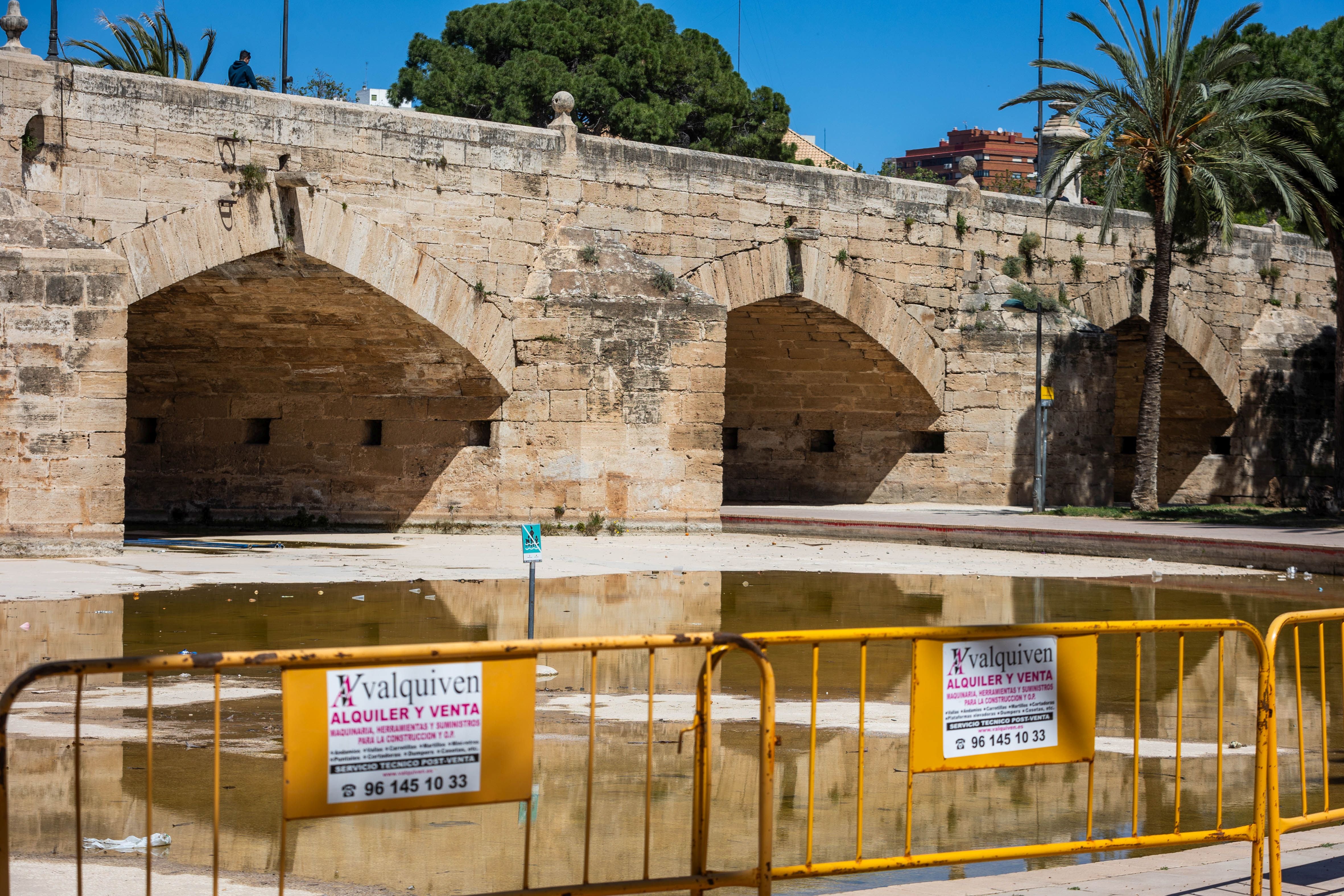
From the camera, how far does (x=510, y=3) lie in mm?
39750

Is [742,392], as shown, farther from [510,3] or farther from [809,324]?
[510,3]

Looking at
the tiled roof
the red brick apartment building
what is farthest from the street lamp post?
the red brick apartment building

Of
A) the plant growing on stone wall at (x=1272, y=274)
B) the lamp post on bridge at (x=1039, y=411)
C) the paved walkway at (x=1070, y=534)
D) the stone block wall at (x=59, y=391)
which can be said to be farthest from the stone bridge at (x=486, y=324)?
the plant growing on stone wall at (x=1272, y=274)

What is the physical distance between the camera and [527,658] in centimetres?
373

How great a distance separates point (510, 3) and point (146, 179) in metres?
27.7

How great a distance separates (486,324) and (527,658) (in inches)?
508

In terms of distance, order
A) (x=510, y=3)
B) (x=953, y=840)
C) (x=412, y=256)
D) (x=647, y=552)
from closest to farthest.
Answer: (x=953, y=840) < (x=647, y=552) < (x=412, y=256) < (x=510, y=3)

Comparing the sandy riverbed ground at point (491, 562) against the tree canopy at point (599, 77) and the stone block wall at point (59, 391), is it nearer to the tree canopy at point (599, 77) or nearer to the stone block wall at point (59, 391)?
the stone block wall at point (59, 391)

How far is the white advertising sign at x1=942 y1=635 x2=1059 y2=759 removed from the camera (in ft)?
13.8

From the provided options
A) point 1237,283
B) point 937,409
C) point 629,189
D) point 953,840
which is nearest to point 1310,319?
point 1237,283

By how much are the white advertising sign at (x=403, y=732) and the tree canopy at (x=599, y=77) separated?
33.7m

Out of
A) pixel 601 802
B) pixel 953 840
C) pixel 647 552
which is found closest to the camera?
pixel 953 840

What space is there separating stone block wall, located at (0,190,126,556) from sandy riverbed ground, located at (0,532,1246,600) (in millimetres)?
354

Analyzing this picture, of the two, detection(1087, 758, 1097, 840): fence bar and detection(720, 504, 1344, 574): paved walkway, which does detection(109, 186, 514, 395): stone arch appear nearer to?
detection(720, 504, 1344, 574): paved walkway
